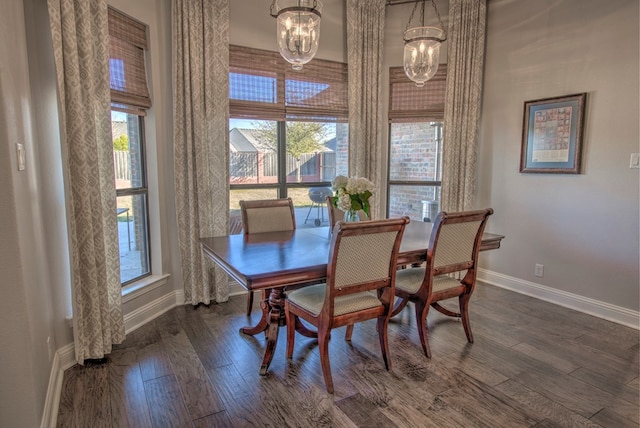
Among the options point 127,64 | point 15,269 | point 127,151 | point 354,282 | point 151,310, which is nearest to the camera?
point 15,269

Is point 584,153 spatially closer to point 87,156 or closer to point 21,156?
point 87,156

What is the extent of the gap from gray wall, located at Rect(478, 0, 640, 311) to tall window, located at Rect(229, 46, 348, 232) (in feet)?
5.50

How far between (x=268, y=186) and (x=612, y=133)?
313 cm

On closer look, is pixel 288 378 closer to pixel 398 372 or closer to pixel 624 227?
pixel 398 372

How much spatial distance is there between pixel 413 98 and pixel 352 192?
7.26 ft

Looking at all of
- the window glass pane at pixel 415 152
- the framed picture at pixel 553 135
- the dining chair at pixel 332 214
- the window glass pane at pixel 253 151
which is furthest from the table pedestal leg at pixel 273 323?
the framed picture at pixel 553 135

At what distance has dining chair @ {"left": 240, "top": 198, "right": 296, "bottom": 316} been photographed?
10.0ft

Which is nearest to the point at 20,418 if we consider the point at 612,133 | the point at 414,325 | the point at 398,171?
the point at 414,325

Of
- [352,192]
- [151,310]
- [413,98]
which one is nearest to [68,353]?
[151,310]

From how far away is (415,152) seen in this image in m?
4.54

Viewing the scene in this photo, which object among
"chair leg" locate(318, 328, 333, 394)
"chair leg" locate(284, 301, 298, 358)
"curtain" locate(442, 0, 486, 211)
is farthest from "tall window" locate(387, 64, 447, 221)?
"chair leg" locate(318, 328, 333, 394)

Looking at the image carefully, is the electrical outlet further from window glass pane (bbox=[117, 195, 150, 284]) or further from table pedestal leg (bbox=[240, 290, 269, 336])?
table pedestal leg (bbox=[240, 290, 269, 336])

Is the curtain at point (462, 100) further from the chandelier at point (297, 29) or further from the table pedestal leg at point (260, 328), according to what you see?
the table pedestal leg at point (260, 328)

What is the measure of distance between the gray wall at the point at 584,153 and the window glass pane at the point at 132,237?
138 inches
